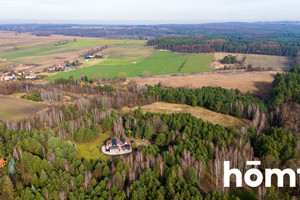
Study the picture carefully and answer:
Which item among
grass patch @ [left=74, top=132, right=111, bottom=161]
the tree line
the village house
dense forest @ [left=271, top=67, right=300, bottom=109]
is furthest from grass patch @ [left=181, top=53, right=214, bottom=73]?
the village house

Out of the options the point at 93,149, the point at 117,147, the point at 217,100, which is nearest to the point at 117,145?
the point at 117,147

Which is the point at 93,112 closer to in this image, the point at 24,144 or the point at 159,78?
the point at 24,144

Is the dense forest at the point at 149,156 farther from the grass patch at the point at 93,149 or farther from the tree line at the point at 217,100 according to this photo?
the grass patch at the point at 93,149

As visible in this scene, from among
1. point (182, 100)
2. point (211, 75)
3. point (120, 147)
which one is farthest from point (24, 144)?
point (211, 75)

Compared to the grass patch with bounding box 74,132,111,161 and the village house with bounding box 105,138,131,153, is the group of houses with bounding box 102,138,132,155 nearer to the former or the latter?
the village house with bounding box 105,138,131,153

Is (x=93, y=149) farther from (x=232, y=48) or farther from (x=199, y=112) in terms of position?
(x=232, y=48)

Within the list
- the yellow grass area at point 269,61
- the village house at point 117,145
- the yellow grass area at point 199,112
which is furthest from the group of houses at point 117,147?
the yellow grass area at point 269,61
